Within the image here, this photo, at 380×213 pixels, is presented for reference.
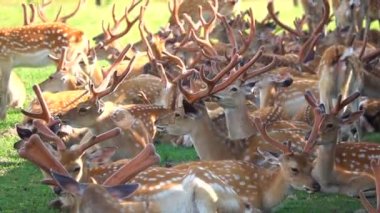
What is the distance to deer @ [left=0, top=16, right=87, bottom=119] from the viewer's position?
33.7 ft

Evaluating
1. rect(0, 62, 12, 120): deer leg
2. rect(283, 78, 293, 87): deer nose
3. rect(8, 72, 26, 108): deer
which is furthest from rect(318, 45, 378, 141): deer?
rect(8, 72, 26, 108): deer

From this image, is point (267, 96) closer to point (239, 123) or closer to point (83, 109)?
point (239, 123)

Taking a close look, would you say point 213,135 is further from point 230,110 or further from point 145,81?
point 145,81

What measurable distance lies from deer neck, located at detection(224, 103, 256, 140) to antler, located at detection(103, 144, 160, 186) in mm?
2768

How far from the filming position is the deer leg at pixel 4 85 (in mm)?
9836

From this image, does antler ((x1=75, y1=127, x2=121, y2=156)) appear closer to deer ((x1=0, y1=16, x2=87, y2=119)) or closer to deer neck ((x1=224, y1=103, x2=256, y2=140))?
deer neck ((x1=224, y1=103, x2=256, y2=140))

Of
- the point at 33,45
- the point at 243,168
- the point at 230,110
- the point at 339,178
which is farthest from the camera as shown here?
the point at 33,45

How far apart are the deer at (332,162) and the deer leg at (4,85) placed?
4.20m

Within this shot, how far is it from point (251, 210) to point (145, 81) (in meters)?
Answer: 3.79

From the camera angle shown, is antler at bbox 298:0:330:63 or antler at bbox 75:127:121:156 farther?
antler at bbox 298:0:330:63

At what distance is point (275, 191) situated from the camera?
5852 millimetres

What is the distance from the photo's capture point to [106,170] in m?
5.81

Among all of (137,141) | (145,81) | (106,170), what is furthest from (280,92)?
(106,170)

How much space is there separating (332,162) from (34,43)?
15.5 feet
